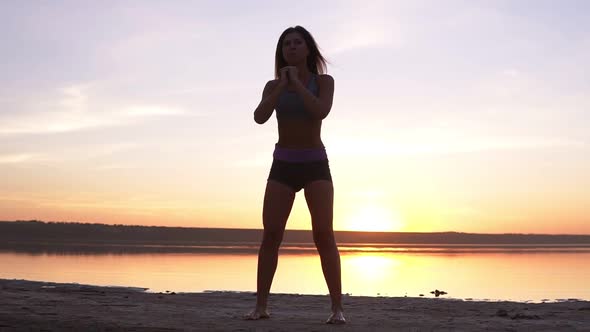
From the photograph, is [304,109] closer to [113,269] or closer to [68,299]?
[68,299]

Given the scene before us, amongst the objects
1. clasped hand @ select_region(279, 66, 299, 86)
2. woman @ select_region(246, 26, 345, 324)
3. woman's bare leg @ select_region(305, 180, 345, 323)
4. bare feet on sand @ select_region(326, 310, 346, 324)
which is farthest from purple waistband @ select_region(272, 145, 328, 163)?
bare feet on sand @ select_region(326, 310, 346, 324)

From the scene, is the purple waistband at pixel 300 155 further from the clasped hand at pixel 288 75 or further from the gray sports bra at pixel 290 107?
the clasped hand at pixel 288 75

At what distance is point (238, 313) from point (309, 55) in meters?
2.18

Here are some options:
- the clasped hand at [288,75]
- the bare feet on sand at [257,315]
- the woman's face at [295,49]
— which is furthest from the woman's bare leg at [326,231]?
the woman's face at [295,49]

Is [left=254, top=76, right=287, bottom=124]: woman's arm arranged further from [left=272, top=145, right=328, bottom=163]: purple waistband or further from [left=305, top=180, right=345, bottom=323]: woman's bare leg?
[left=305, top=180, right=345, bottom=323]: woman's bare leg

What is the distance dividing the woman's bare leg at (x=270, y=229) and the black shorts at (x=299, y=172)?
51mm

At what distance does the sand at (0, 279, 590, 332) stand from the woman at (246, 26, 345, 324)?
0.42 meters

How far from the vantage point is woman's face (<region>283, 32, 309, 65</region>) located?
19.9 feet

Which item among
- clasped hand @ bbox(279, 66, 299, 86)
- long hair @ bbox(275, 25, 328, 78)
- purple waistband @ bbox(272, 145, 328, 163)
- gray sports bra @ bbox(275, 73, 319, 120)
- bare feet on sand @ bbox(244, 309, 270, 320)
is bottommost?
bare feet on sand @ bbox(244, 309, 270, 320)

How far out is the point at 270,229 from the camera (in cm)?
600

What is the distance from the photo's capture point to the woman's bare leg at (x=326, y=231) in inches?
230

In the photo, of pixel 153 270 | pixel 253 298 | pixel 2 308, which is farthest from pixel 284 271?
pixel 2 308

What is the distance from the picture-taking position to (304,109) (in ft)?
19.3

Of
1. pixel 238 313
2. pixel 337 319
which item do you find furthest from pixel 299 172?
pixel 238 313
